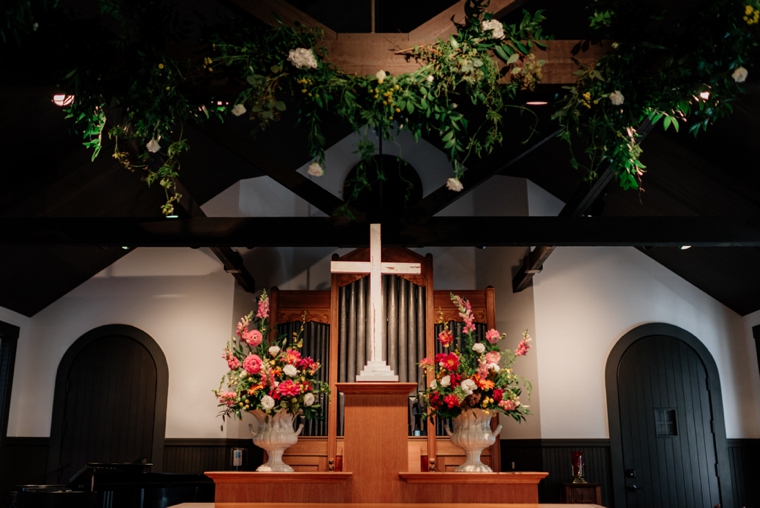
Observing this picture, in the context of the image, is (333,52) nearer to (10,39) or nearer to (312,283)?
(10,39)

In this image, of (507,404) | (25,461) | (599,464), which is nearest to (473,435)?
(507,404)

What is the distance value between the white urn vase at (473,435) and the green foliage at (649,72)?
1423 millimetres

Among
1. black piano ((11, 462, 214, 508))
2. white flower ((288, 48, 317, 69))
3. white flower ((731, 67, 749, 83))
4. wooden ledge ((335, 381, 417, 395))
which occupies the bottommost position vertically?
black piano ((11, 462, 214, 508))

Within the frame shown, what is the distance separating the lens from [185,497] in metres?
6.64

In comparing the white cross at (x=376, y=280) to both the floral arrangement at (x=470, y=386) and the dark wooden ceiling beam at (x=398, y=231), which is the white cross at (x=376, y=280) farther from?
the dark wooden ceiling beam at (x=398, y=231)

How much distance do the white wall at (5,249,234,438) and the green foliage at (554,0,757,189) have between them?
582 cm

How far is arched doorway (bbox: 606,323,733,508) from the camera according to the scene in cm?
791

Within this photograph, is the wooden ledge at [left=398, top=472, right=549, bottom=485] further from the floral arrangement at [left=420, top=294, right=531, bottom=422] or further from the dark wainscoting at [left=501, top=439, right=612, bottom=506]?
the dark wainscoting at [left=501, top=439, right=612, bottom=506]

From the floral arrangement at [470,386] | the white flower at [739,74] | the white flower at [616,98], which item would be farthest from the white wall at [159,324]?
the white flower at [739,74]

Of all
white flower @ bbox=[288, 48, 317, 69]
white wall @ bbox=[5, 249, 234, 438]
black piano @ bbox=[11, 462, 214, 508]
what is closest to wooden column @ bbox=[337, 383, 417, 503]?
white flower @ bbox=[288, 48, 317, 69]

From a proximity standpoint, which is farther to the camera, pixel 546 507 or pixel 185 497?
pixel 185 497

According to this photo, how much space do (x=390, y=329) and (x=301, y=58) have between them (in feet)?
15.5

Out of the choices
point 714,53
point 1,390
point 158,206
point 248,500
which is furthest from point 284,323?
point 714,53

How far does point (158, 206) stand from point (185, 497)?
9.78ft
